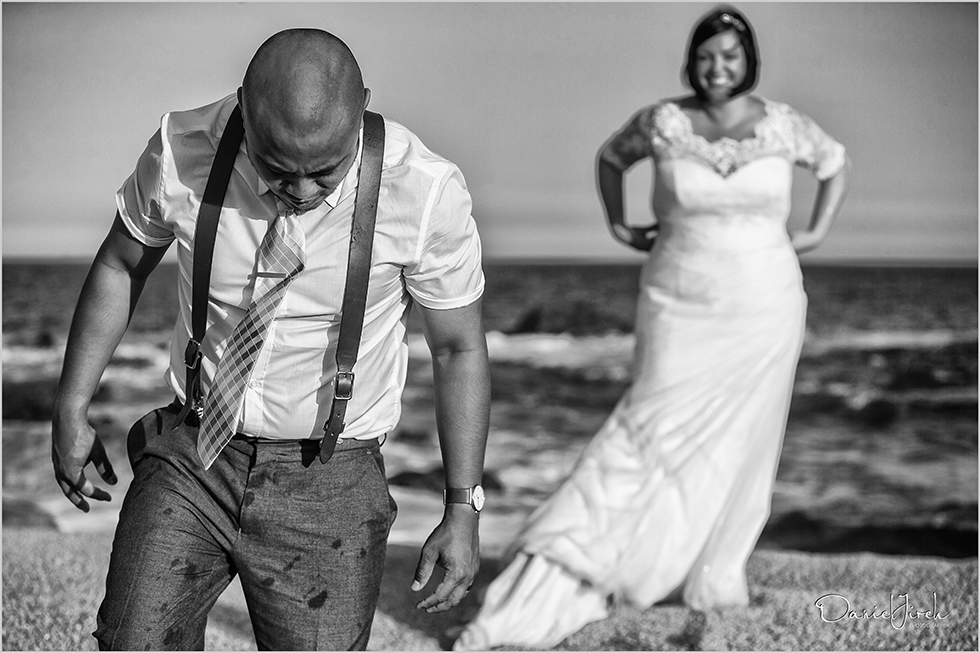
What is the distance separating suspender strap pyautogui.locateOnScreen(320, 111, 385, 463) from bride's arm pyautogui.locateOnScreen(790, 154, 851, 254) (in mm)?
3249

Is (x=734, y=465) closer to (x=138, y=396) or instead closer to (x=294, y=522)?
(x=294, y=522)

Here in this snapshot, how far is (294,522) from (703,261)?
9.05 feet

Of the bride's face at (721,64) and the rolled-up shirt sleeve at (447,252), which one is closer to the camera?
the rolled-up shirt sleeve at (447,252)

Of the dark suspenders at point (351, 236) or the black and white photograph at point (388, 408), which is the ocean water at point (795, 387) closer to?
the black and white photograph at point (388, 408)

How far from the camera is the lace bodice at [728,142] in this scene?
450cm

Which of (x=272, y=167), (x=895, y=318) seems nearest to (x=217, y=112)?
(x=272, y=167)

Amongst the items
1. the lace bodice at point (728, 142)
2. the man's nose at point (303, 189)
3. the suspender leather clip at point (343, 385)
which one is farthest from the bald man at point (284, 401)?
the lace bodice at point (728, 142)

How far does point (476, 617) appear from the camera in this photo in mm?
4238

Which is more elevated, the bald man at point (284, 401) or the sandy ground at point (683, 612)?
the bald man at point (284, 401)

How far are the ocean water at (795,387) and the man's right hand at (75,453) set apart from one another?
366 inches

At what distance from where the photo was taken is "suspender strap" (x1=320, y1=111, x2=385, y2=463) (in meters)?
2.05

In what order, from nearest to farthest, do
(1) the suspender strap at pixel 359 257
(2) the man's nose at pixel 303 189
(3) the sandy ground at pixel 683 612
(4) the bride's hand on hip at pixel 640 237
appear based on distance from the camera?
(2) the man's nose at pixel 303 189, (1) the suspender strap at pixel 359 257, (3) the sandy ground at pixel 683 612, (4) the bride's hand on hip at pixel 640 237

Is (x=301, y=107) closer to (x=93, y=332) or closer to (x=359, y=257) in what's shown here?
(x=359, y=257)
